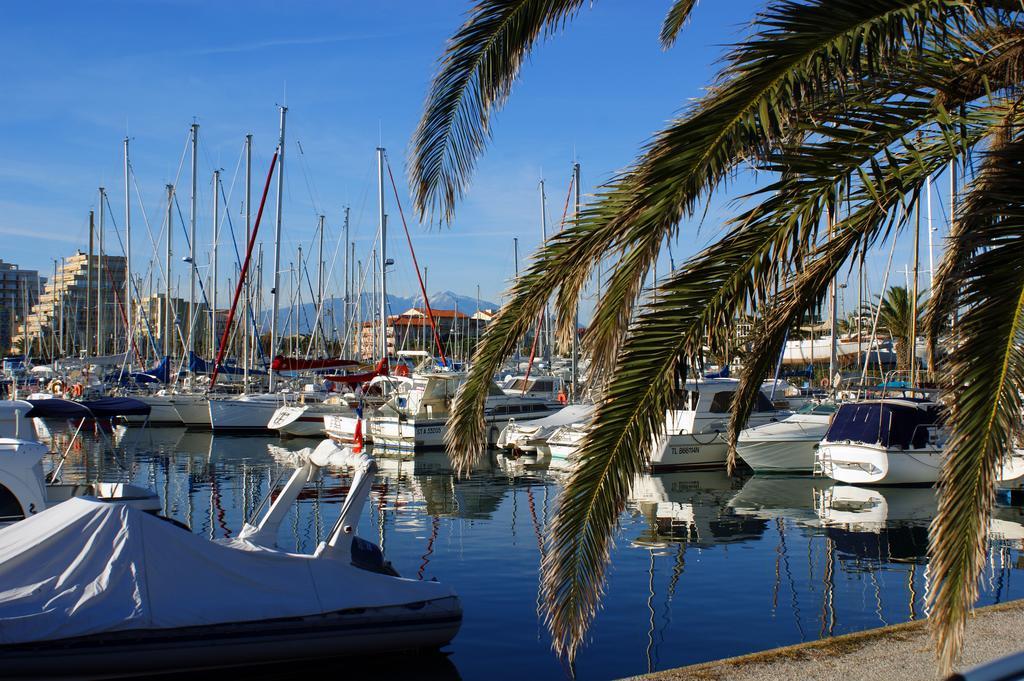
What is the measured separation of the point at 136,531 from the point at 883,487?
20.0 metres

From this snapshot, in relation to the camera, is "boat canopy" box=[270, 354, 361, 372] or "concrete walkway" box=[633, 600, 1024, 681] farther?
"boat canopy" box=[270, 354, 361, 372]

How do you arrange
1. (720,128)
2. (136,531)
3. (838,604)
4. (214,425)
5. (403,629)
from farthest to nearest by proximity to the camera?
(214,425)
(838,604)
(403,629)
(136,531)
(720,128)

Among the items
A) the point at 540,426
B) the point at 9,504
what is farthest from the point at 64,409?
the point at 540,426

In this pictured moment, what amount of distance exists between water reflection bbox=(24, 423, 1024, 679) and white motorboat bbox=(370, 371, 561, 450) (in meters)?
3.75

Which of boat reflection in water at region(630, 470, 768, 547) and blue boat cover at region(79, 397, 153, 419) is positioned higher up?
blue boat cover at region(79, 397, 153, 419)

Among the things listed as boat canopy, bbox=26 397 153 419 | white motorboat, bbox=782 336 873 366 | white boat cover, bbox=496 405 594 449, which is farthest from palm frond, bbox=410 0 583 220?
white motorboat, bbox=782 336 873 366

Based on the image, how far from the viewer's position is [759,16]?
5.99m

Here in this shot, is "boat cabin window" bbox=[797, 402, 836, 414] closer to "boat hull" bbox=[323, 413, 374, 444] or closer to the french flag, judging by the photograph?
the french flag

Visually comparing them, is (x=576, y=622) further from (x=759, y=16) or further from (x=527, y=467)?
(x=527, y=467)

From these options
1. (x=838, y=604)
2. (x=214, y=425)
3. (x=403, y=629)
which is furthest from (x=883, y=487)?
(x=214, y=425)

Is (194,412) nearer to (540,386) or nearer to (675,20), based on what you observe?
(540,386)

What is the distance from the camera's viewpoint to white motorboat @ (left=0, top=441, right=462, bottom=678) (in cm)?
910

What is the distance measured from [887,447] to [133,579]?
773 inches

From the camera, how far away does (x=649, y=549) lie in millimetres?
17344
